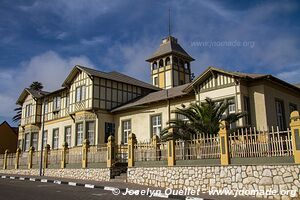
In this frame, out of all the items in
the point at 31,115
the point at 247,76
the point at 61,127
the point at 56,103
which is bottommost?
the point at 61,127

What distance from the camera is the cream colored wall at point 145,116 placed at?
22609 mm

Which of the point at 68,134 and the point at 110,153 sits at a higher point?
the point at 68,134

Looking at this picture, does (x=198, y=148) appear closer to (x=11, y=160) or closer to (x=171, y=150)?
(x=171, y=150)

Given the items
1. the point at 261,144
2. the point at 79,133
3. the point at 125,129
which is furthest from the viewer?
the point at 79,133

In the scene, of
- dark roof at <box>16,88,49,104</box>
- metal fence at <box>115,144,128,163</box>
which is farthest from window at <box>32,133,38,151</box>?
metal fence at <box>115,144,128,163</box>

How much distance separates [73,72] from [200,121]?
15807mm

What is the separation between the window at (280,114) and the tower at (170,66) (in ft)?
64.6

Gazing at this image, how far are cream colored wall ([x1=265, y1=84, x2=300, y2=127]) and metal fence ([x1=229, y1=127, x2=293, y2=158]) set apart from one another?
6.40 metres

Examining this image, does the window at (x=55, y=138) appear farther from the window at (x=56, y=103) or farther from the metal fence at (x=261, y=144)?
the metal fence at (x=261, y=144)

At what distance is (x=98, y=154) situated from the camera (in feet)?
62.2

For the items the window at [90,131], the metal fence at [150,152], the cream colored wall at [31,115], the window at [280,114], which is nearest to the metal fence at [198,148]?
the metal fence at [150,152]

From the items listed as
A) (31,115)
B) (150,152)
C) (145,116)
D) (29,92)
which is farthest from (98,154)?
(29,92)

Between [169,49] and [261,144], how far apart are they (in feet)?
98.5

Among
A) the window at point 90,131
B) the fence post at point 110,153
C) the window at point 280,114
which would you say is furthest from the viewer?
the window at point 90,131
